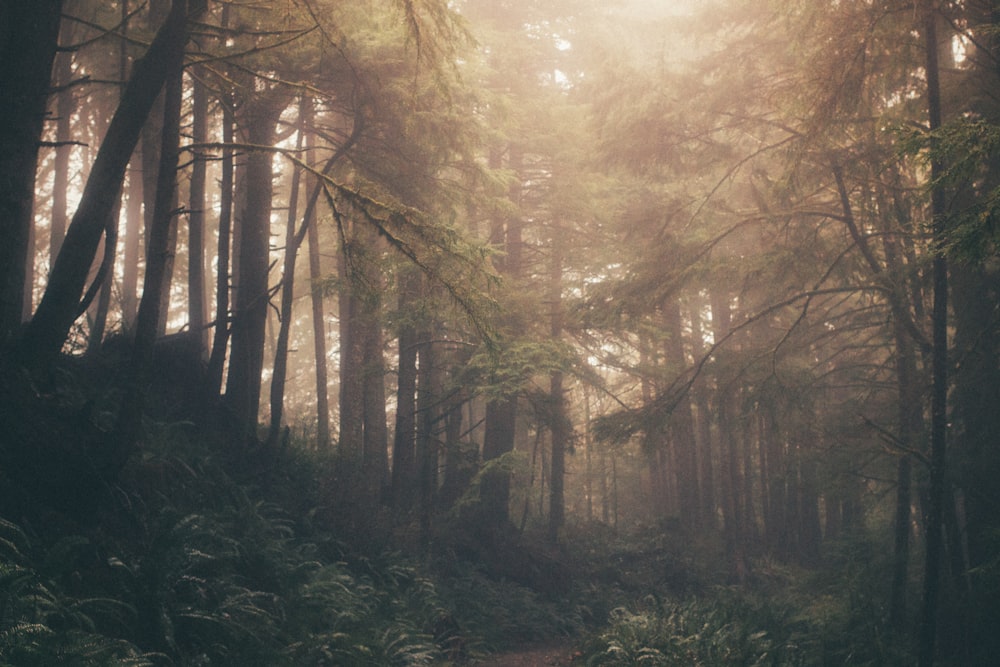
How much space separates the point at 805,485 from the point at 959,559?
8.54 ft

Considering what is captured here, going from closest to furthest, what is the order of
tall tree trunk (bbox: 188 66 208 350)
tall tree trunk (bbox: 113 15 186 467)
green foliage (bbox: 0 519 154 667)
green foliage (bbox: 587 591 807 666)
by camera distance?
green foliage (bbox: 0 519 154 667) < tall tree trunk (bbox: 113 15 186 467) < green foliage (bbox: 587 591 807 666) < tall tree trunk (bbox: 188 66 208 350)

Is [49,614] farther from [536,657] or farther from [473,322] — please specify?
[536,657]

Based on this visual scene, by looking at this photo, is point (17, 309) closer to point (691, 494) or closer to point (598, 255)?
point (598, 255)

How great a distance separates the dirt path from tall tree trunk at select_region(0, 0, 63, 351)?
7.37m

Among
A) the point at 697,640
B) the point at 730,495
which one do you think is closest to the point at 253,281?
the point at 697,640

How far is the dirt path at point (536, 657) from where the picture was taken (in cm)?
957

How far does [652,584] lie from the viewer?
16.0 m

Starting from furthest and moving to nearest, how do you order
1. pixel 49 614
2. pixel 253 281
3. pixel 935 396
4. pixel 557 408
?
1. pixel 557 408
2. pixel 253 281
3. pixel 935 396
4. pixel 49 614

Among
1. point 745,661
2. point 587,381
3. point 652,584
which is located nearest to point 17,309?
point 745,661

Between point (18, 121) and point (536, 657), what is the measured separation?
32.7 ft

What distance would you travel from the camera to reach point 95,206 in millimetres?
6574

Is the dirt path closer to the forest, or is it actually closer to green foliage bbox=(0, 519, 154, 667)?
Result: the forest

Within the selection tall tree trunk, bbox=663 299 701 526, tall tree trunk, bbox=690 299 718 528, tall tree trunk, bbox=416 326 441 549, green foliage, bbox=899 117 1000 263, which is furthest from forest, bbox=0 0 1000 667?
tall tree trunk, bbox=690 299 718 528

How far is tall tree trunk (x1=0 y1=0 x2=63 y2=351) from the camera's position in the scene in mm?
6105
